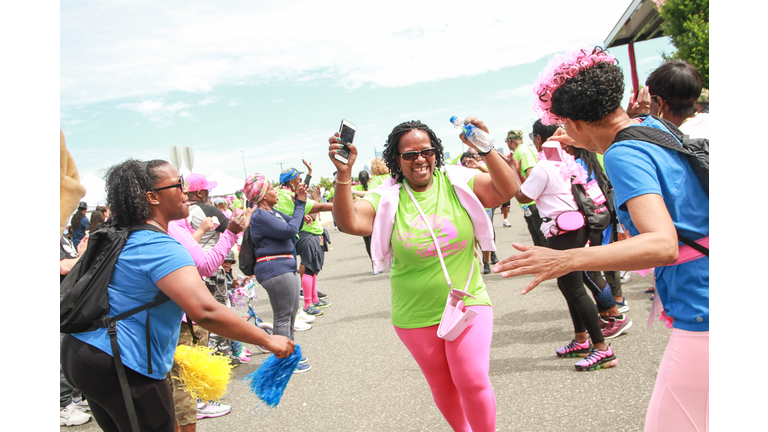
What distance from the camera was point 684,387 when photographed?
5.31ft

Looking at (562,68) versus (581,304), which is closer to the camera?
(562,68)

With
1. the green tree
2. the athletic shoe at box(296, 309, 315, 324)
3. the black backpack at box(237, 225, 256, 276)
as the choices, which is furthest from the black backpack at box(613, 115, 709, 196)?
the green tree

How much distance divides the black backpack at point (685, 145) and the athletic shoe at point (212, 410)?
3759mm

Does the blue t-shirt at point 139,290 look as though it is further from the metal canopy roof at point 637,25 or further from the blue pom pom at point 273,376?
the metal canopy roof at point 637,25

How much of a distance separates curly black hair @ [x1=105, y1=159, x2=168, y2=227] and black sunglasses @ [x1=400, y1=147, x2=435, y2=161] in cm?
133

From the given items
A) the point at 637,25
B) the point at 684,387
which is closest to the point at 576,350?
the point at 684,387

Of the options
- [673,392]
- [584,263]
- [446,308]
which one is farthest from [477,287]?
[584,263]

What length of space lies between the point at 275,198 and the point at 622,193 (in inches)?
148

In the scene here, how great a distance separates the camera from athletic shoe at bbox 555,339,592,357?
168 inches

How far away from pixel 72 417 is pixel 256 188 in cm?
251

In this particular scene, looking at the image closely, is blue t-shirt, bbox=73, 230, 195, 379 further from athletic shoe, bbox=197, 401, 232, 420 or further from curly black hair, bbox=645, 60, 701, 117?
curly black hair, bbox=645, 60, 701, 117

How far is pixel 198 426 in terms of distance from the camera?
390cm

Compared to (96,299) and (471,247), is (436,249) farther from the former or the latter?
(96,299)

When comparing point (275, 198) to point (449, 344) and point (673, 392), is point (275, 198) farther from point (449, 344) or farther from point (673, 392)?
point (673, 392)
